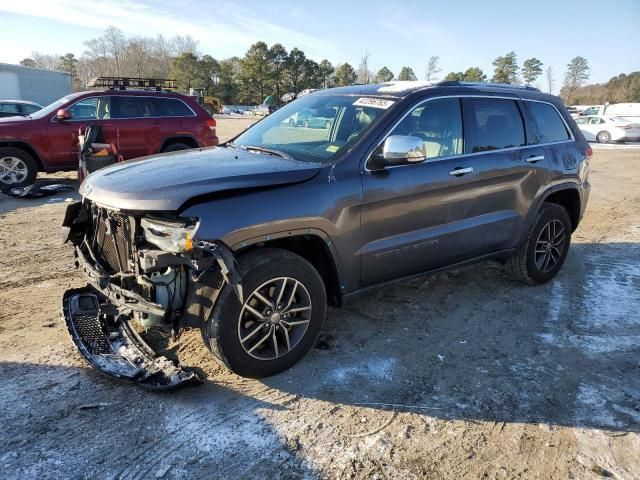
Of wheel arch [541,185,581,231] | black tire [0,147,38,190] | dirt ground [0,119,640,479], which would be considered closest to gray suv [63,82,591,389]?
dirt ground [0,119,640,479]

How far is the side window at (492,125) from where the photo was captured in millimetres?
4176

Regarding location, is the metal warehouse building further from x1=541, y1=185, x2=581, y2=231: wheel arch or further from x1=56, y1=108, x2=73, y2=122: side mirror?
x1=541, y1=185, x2=581, y2=231: wheel arch

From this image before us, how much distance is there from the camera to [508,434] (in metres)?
2.78

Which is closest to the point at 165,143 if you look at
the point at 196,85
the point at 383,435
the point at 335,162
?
the point at 335,162

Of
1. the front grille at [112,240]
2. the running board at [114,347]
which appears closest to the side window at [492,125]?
the front grille at [112,240]

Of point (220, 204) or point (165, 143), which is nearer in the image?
point (220, 204)

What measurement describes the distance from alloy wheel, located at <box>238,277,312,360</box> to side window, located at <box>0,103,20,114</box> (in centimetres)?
1467

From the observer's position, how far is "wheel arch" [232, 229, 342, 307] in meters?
3.08

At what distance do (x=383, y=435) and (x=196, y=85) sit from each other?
7910cm

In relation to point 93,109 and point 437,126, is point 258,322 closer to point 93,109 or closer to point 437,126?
point 437,126

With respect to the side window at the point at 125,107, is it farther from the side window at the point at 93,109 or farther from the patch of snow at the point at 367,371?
the patch of snow at the point at 367,371

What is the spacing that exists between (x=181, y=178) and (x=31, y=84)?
50.9 m

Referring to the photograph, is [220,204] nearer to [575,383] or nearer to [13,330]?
[13,330]

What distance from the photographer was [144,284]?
2883mm
